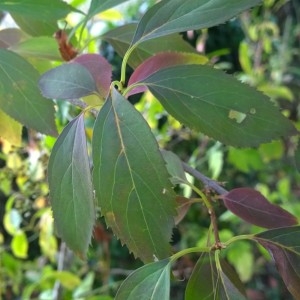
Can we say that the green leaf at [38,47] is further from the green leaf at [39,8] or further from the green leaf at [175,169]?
the green leaf at [175,169]

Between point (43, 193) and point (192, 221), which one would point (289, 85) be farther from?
point (43, 193)

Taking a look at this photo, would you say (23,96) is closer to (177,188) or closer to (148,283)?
(148,283)

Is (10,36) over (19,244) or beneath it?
over

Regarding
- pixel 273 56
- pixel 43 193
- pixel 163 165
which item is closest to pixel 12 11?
pixel 163 165

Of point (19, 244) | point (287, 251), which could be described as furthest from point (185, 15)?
point (19, 244)

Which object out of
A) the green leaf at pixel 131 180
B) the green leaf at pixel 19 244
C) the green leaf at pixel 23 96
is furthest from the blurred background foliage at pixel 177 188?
the green leaf at pixel 131 180

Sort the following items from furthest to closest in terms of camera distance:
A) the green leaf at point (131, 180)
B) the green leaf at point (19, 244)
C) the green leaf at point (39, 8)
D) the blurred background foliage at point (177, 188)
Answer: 1. the green leaf at point (19, 244)
2. the blurred background foliage at point (177, 188)
3. the green leaf at point (39, 8)
4. the green leaf at point (131, 180)

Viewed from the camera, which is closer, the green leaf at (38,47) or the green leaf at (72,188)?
the green leaf at (72,188)
